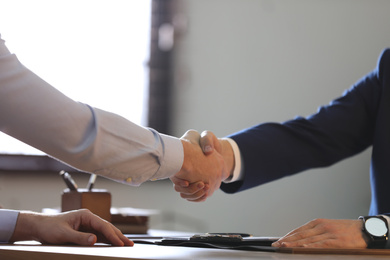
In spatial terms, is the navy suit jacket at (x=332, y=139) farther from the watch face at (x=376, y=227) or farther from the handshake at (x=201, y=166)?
the watch face at (x=376, y=227)

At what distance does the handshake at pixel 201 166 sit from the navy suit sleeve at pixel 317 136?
0.13m

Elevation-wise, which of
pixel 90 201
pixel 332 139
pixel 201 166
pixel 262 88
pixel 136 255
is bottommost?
pixel 136 255

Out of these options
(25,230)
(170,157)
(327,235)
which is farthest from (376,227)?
(25,230)

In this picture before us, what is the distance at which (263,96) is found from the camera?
2.72 m

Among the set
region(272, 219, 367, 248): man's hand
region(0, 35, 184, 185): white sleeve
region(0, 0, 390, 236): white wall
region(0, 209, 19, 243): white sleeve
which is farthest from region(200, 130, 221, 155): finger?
region(0, 0, 390, 236): white wall

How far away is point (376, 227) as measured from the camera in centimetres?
115

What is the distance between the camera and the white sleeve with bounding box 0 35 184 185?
985 millimetres

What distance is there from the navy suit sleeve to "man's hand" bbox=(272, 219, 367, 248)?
0.68 meters

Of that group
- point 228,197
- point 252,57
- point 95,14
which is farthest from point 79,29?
point 228,197

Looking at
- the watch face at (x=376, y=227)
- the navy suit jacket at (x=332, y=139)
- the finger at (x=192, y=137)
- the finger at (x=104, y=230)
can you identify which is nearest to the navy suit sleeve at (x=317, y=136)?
the navy suit jacket at (x=332, y=139)

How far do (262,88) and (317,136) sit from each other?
80 centimetres

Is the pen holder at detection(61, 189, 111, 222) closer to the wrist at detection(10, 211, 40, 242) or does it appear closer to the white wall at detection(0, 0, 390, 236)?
the wrist at detection(10, 211, 40, 242)

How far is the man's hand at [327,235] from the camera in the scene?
105 centimetres

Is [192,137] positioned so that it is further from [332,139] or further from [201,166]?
[332,139]
